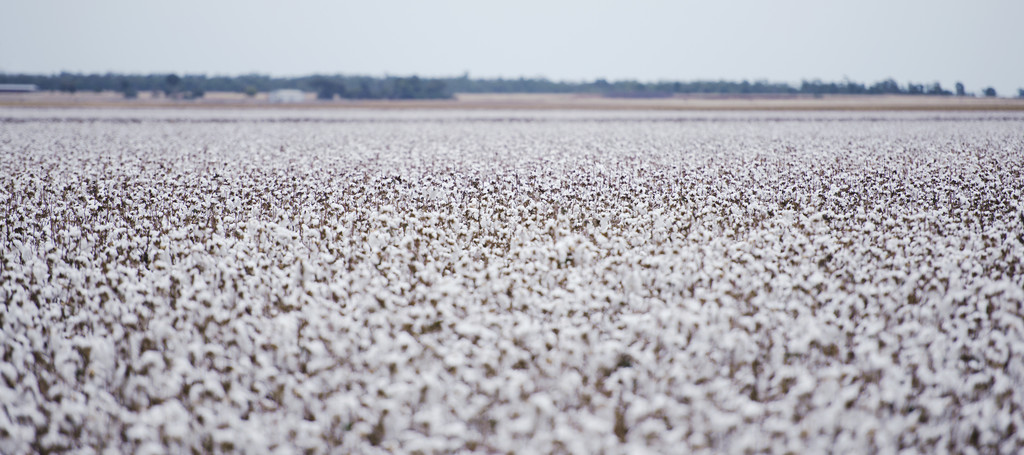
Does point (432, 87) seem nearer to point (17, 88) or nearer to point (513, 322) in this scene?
point (17, 88)

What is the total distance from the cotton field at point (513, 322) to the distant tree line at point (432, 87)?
108422 mm

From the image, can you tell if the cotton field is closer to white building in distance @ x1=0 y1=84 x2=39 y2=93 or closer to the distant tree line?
the distant tree line

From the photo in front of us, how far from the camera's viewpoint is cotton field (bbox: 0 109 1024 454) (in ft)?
15.5

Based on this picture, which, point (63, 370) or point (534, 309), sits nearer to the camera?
point (63, 370)

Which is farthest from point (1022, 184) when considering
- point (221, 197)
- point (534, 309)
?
point (221, 197)

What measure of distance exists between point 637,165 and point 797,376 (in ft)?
48.3

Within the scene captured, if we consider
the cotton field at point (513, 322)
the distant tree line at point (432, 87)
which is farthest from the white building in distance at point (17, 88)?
the cotton field at point (513, 322)

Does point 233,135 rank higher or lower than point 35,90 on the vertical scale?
lower

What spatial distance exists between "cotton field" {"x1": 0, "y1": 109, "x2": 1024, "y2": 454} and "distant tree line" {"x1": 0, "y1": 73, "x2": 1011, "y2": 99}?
A: 356 feet

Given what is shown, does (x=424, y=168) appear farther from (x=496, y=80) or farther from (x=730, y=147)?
(x=496, y=80)

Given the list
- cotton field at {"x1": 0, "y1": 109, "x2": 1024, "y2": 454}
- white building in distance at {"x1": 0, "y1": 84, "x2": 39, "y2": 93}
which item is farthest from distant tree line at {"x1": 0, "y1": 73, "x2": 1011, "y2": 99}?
cotton field at {"x1": 0, "y1": 109, "x2": 1024, "y2": 454}

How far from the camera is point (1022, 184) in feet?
49.8

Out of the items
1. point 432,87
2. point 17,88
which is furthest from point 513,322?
point 17,88

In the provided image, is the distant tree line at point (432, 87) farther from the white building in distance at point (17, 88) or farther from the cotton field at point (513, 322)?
the cotton field at point (513, 322)
